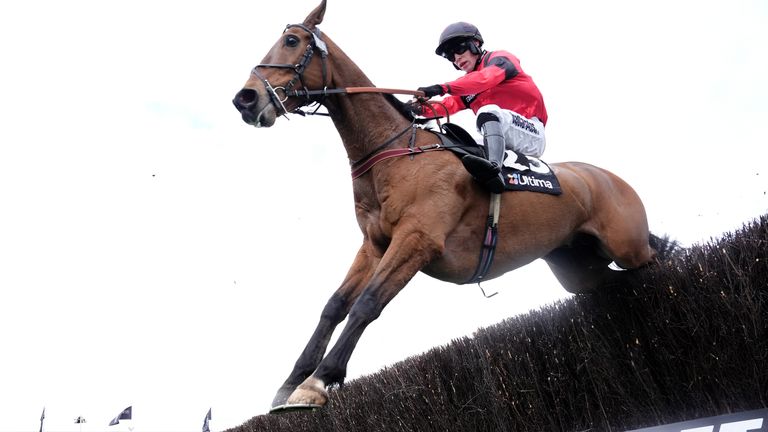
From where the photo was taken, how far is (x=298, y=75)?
4.72m

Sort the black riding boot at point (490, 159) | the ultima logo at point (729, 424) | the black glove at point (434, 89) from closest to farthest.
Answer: the ultima logo at point (729, 424) < the black riding boot at point (490, 159) < the black glove at point (434, 89)

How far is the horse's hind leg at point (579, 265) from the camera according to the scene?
6.08 metres

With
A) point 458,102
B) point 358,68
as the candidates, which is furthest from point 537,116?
point 358,68

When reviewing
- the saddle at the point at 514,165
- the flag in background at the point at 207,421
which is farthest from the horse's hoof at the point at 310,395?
the flag in background at the point at 207,421

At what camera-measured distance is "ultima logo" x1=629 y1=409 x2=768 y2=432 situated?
158 inches

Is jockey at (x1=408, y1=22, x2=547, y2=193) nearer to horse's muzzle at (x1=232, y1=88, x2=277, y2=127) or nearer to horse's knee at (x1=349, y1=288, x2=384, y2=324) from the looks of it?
horse's muzzle at (x1=232, y1=88, x2=277, y2=127)

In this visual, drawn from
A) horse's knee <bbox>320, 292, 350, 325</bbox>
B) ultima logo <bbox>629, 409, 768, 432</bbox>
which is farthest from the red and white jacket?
ultima logo <bbox>629, 409, 768, 432</bbox>

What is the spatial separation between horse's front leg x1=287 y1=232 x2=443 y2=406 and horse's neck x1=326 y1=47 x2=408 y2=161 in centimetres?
88

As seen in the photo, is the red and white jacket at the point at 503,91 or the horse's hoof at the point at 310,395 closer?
the horse's hoof at the point at 310,395

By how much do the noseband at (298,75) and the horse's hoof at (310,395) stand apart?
1.84m

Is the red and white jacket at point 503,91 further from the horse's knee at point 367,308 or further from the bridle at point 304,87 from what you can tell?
the horse's knee at point 367,308

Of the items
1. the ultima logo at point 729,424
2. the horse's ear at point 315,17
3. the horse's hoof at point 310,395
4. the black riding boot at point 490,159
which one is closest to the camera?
the horse's hoof at point 310,395

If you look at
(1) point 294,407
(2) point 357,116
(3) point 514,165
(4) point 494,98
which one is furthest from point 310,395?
(4) point 494,98

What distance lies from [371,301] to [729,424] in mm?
2361
